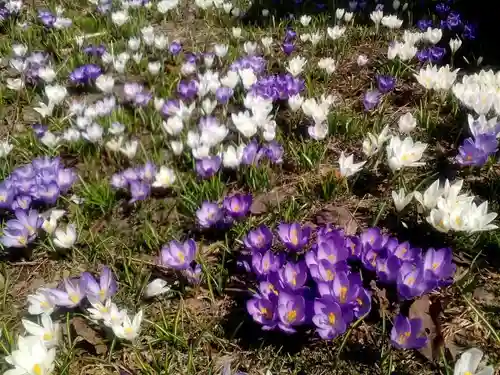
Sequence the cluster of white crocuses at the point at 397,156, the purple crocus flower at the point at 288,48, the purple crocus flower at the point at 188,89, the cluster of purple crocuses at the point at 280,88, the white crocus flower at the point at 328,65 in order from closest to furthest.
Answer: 1. the cluster of white crocuses at the point at 397,156
2. the cluster of purple crocuses at the point at 280,88
3. the purple crocus flower at the point at 188,89
4. the white crocus flower at the point at 328,65
5. the purple crocus flower at the point at 288,48

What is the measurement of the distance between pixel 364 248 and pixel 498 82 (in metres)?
1.69

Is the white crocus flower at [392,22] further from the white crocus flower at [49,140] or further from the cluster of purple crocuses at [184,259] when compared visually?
the cluster of purple crocuses at [184,259]

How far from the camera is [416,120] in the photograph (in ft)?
9.54

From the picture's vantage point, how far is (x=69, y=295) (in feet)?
6.29

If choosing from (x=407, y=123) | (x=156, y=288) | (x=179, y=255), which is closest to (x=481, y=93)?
(x=407, y=123)

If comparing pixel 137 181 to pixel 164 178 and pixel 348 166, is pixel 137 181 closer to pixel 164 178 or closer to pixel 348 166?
pixel 164 178

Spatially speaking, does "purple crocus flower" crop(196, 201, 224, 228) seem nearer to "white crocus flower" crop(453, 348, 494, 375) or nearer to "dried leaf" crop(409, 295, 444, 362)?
"dried leaf" crop(409, 295, 444, 362)

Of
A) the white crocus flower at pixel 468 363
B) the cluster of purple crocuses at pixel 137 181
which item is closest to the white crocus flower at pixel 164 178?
the cluster of purple crocuses at pixel 137 181

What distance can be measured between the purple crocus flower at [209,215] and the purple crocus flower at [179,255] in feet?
0.75

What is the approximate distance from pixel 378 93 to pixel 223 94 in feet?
3.28

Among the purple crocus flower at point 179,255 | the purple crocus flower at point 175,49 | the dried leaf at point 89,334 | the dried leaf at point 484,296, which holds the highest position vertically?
the purple crocus flower at point 175,49

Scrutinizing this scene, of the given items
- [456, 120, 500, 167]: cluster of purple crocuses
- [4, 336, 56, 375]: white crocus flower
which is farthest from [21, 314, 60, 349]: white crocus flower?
[456, 120, 500, 167]: cluster of purple crocuses

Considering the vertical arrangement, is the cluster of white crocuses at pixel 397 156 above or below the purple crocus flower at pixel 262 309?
above

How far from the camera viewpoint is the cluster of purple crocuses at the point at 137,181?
243 centimetres
